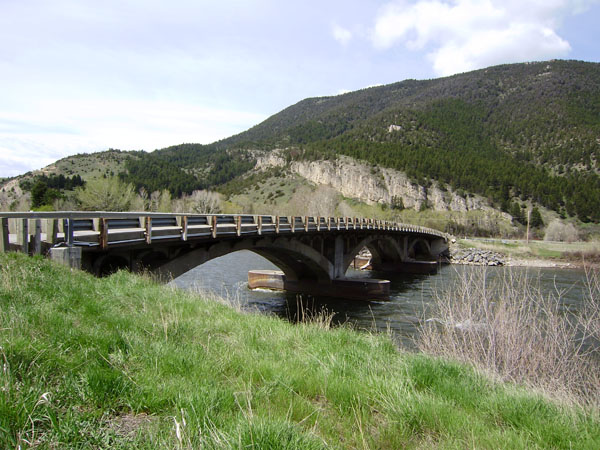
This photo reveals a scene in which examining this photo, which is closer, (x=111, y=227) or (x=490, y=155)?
(x=111, y=227)

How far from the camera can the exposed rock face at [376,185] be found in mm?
147125

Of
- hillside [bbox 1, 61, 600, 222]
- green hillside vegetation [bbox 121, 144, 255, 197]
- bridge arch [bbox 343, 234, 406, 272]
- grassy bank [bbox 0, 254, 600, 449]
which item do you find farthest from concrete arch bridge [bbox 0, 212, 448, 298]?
hillside [bbox 1, 61, 600, 222]

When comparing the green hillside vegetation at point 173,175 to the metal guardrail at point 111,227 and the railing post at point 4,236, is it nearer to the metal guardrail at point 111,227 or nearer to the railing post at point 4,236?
the metal guardrail at point 111,227

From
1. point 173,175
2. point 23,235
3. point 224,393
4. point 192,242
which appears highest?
point 173,175

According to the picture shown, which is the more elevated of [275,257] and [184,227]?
[184,227]

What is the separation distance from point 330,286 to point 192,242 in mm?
20346

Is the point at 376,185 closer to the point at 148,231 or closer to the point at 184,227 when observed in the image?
the point at 184,227

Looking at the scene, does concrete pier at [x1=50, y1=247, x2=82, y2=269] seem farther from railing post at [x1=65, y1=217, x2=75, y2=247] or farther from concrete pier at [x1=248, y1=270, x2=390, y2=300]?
concrete pier at [x1=248, y1=270, x2=390, y2=300]

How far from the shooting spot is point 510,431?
360 centimetres

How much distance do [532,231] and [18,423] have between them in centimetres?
13194

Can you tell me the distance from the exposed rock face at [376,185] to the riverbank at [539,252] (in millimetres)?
65905

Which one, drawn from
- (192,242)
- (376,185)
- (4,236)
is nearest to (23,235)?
(4,236)

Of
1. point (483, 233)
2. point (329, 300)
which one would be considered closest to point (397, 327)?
point (329, 300)

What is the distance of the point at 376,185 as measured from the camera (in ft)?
A: 522
